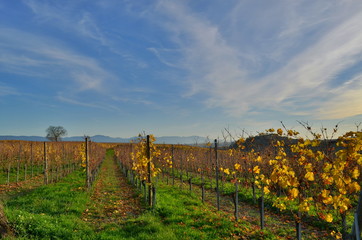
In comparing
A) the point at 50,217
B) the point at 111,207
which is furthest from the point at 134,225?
the point at 111,207

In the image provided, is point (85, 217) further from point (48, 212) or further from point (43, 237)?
point (43, 237)

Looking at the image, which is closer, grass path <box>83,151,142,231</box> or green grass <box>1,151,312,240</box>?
green grass <box>1,151,312,240</box>

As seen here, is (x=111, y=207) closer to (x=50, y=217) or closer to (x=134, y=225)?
(x=50, y=217)

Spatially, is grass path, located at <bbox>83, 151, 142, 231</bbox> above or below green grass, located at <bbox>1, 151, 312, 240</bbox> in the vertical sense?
below

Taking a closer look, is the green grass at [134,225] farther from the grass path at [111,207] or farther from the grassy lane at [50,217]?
the grass path at [111,207]

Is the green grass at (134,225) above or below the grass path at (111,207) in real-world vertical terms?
above

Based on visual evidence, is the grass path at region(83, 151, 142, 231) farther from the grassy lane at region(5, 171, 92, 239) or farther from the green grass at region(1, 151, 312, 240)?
the grassy lane at region(5, 171, 92, 239)

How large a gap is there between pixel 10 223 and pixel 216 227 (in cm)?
602

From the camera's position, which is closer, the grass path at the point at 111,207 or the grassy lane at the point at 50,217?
the grassy lane at the point at 50,217

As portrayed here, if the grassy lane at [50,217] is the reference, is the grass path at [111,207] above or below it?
A: below

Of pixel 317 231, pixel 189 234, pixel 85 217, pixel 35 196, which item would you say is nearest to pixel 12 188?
pixel 35 196

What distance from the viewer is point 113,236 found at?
21.6 ft

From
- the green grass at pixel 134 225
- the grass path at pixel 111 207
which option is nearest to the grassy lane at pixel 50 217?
the green grass at pixel 134 225

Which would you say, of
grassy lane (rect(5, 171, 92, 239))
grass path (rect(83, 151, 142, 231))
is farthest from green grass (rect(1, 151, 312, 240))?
grass path (rect(83, 151, 142, 231))
